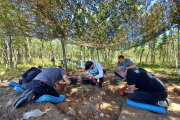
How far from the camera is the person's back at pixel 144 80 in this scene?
2.06 meters

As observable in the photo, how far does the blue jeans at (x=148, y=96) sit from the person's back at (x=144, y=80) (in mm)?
95

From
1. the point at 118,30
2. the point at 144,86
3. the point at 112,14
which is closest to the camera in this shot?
the point at 144,86

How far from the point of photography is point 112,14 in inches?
186

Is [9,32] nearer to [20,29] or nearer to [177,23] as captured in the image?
[20,29]

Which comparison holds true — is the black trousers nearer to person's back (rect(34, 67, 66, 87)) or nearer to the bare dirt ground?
person's back (rect(34, 67, 66, 87))

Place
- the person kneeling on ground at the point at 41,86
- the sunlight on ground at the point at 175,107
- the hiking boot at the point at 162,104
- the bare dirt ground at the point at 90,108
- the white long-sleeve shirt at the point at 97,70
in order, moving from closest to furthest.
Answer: the bare dirt ground at the point at 90,108 → the hiking boot at the point at 162,104 → the sunlight on ground at the point at 175,107 → the person kneeling on ground at the point at 41,86 → the white long-sleeve shirt at the point at 97,70

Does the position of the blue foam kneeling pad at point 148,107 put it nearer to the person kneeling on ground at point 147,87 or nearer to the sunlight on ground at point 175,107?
the person kneeling on ground at point 147,87

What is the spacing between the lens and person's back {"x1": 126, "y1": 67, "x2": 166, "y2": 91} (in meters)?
2.06

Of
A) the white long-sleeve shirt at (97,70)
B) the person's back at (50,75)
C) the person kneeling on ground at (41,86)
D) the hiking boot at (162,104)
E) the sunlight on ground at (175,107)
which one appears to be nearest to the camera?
the hiking boot at (162,104)

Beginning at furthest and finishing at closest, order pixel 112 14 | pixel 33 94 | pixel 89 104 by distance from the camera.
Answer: pixel 112 14
pixel 89 104
pixel 33 94

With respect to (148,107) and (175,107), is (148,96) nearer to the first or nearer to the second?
(148,107)

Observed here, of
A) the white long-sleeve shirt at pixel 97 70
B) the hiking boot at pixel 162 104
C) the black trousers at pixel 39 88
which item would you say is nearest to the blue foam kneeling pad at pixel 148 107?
the hiking boot at pixel 162 104

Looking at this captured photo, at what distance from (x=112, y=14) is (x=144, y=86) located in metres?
4.00

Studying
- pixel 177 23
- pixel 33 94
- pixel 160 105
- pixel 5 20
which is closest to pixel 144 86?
pixel 160 105
